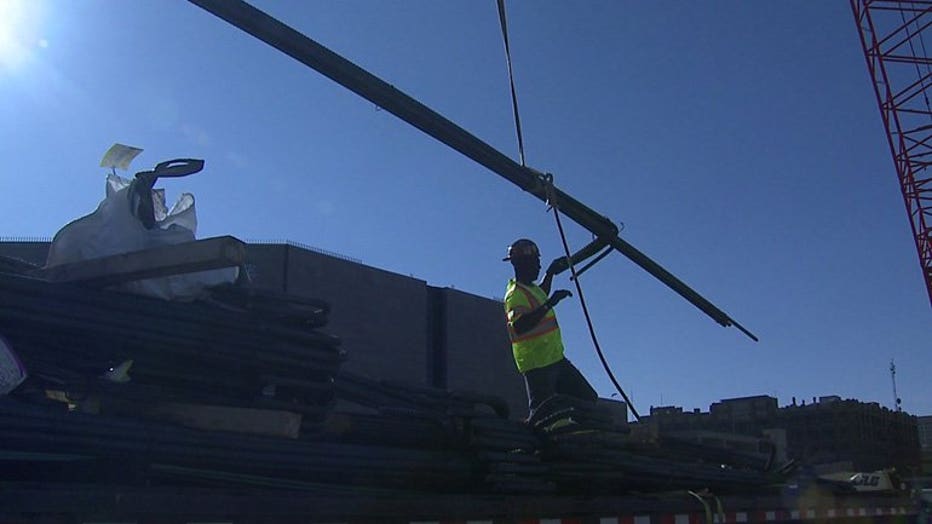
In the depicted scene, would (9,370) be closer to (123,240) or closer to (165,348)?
(165,348)

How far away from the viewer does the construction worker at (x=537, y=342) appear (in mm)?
5453

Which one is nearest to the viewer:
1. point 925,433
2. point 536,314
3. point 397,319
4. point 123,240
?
point 123,240

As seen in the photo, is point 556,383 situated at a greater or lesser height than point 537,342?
lesser

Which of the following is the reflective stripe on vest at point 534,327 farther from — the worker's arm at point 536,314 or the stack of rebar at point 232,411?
the stack of rebar at point 232,411

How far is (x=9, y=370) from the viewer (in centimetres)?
286

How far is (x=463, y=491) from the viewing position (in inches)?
154

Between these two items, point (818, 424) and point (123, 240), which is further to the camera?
point (818, 424)

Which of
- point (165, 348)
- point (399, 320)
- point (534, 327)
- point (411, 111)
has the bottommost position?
point (165, 348)

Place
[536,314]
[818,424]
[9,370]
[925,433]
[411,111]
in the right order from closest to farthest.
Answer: [9,370] → [411,111] → [536,314] → [818,424] → [925,433]

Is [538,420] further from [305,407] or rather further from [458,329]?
[458,329]

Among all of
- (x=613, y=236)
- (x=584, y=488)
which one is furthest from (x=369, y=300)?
(x=584, y=488)

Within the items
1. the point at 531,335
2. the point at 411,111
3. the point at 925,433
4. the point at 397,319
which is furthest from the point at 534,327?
the point at 397,319

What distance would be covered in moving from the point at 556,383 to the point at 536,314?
48cm

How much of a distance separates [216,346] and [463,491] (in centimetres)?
120
